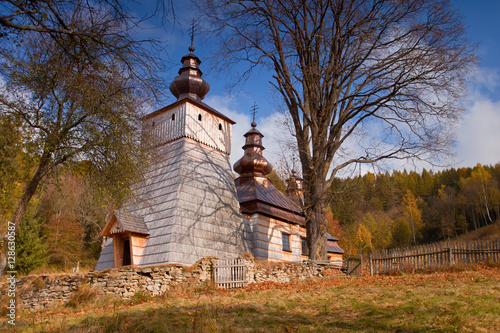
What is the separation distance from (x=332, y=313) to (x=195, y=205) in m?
10.2

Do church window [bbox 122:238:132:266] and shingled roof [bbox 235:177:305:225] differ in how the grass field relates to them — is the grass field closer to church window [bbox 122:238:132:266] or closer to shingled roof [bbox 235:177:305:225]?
church window [bbox 122:238:132:266]

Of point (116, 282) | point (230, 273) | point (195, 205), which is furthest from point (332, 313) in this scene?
point (195, 205)

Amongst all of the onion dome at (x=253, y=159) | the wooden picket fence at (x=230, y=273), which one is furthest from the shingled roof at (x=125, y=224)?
the onion dome at (x=253, y=159)

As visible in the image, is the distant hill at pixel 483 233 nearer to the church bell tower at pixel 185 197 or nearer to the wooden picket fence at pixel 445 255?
the wooden picket fence at pixel 445 255

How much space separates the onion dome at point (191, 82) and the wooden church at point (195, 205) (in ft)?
0.17

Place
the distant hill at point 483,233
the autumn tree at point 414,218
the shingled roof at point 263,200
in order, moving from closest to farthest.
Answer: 1. the shingled roof at point 263,200
2. the distant hill at point 483,233
3. the autumn tree at point 414,218

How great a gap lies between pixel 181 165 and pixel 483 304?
42.8 feet

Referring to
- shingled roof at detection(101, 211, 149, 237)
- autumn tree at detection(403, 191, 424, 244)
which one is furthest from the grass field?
autumn tree at detection(403, 191, 424, 244)

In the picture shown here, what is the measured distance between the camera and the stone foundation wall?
42.4ft

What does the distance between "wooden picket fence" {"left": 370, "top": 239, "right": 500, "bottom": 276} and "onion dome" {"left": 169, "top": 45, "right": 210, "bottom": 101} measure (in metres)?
12.7

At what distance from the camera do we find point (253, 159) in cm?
2416

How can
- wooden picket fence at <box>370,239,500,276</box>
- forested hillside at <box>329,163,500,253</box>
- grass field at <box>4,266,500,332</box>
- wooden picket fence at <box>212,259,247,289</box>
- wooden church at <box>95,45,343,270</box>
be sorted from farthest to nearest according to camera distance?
forested hillside at <box>329,163,500,253</box>, wooden church at <box>95,45,343,270</box>, wooden picket fence at <box>370,239,500,276</box>, wooden picket fence at <box>212,259,247,289</box>, grass field at <box>4,266,500,332</box>

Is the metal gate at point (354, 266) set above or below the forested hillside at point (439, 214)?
below

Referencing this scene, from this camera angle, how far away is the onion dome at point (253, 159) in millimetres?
24109
